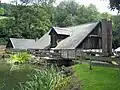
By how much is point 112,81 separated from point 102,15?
78.6 meters

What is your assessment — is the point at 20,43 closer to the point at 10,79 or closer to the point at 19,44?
the point at 19,44

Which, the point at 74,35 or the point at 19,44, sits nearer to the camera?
the point at 74,35

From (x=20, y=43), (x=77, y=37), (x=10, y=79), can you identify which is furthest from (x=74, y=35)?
(x=20, y=43)

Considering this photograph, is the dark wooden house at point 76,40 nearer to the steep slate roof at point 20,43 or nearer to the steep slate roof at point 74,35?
the steep slate roof at point 74,35

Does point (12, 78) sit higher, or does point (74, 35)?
point (74, 35)

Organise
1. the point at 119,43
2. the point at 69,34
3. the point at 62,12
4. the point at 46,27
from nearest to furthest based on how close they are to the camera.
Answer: the point at 69,34 → the point at 119,43 → the point at 46,27 → the point at 62,12

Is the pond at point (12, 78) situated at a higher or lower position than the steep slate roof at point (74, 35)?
lower

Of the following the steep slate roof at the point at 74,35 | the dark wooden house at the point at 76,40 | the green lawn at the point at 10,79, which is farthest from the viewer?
the steep slate roof at the point at 74,35

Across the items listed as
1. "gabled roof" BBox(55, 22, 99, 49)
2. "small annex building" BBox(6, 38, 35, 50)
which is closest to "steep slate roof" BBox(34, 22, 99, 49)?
"gabled roof" BBox(55, 22, 99, 49)

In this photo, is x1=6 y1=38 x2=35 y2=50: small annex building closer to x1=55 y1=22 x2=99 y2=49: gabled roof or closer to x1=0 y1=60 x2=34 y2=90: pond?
x1=55 y1=22 x2=99 y2=49: gabled roof

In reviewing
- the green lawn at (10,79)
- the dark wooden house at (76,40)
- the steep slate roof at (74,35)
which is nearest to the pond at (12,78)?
the green lawn at (10,79)

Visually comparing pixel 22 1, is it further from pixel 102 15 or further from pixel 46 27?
pixel 102 15

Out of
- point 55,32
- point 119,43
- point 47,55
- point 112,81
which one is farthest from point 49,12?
point 112,81

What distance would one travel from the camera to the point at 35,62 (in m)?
34.1
